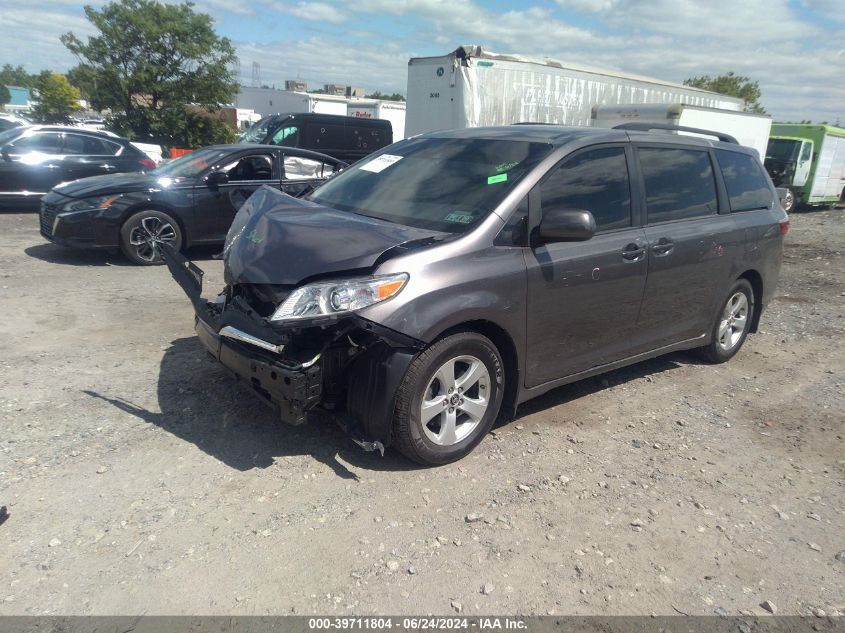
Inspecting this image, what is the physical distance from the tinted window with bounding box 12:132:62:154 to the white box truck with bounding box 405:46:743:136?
265 inches

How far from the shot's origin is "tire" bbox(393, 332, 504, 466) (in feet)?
11.1

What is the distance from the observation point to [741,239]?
5297mm

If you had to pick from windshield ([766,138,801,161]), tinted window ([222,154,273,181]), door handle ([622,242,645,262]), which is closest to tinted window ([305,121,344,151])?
tinted window ([222,154,273,181])

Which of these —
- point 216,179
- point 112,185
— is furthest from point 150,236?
point 216,179

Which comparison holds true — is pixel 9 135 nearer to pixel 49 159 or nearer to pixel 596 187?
pixel 49 159

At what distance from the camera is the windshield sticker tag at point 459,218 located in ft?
12.3

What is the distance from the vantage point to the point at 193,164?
8.43m

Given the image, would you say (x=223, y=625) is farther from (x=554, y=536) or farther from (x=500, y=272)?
(x=500, y=272)

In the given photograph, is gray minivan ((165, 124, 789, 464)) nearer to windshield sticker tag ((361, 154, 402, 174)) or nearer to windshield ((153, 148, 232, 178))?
windshield sticker tag ((361, 154, 402, 174))

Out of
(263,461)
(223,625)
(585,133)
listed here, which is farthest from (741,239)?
(223,625)

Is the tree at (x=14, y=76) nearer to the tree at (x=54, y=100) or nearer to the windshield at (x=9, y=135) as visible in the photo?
the tree at (x=54, y=100)

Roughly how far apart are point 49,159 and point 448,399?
10.3 metres

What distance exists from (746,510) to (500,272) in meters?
1.85

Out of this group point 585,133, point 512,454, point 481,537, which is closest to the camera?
point 481,537
